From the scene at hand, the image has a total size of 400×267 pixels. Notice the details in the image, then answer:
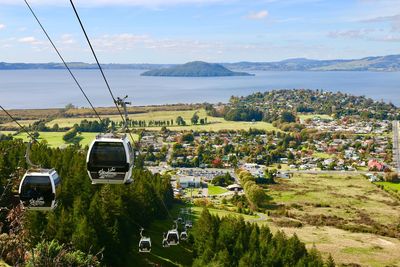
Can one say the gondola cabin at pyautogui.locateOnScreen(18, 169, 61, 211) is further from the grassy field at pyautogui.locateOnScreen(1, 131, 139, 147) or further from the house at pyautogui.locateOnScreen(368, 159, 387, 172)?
the grassy field at pyautogui.locateOnScreen(1, 131, 139, 147)

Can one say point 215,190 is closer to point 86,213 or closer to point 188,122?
point 86,213

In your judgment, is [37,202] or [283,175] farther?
[283,175]

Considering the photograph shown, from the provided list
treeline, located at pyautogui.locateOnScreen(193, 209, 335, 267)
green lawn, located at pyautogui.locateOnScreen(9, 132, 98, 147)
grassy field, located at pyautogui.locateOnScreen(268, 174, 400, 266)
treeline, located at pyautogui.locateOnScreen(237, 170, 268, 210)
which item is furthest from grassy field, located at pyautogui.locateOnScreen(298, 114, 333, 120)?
treeline, located at pyautogui.locateOnScreen(193, 209, 335, 267)

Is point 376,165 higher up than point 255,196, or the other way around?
point 255,196

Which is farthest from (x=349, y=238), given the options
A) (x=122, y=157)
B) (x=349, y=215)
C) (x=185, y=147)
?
(x=185, y=147)

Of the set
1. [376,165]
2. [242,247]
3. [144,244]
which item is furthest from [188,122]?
[144,244]

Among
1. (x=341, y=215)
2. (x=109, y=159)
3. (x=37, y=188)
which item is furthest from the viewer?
(x=341, y=215)
